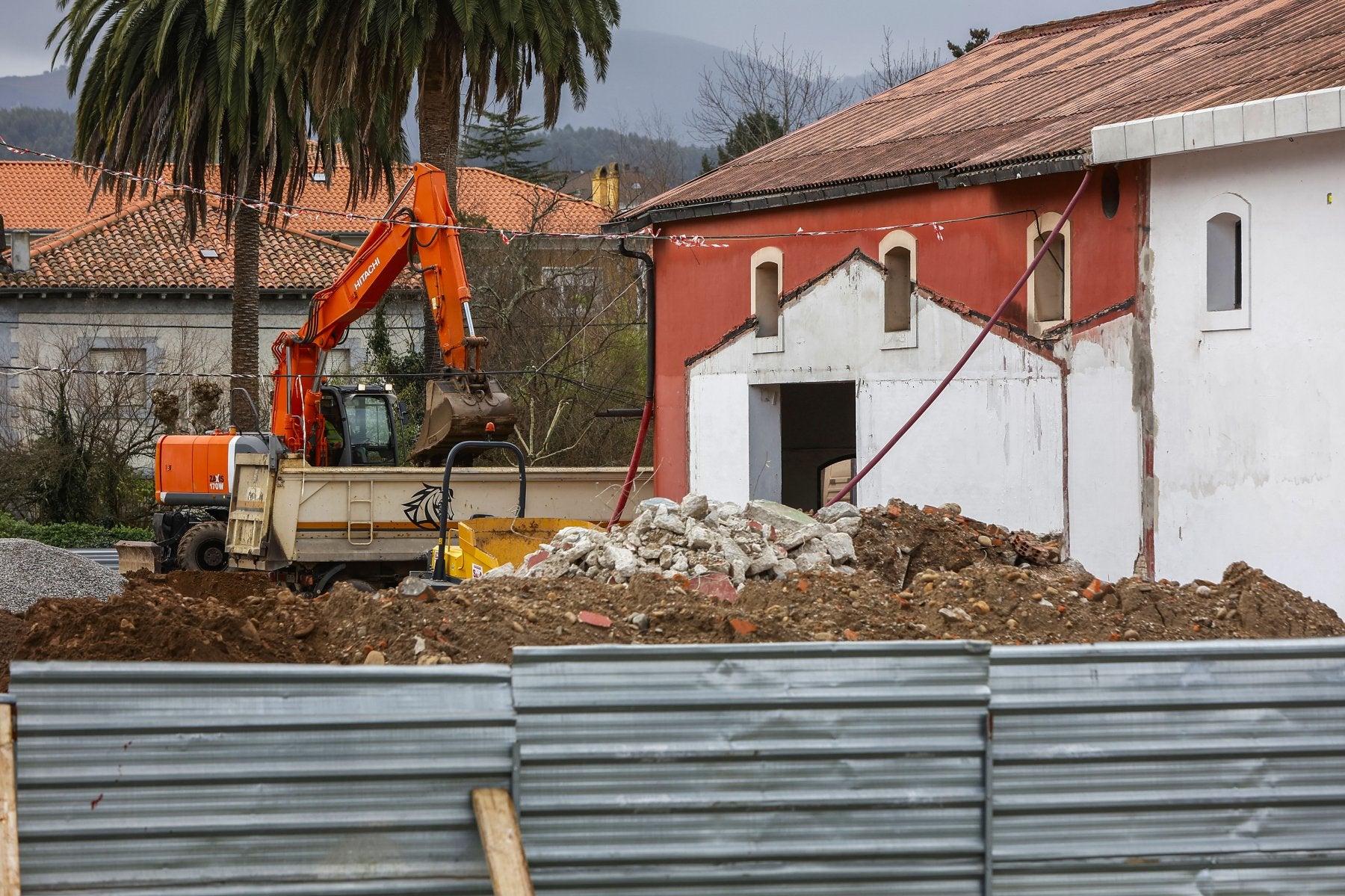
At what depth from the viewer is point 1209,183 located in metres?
12.1

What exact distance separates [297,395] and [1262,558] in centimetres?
1296

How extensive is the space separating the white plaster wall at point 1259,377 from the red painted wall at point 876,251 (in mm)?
676

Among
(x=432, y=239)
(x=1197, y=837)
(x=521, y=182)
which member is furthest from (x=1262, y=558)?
(x=521, y=182)

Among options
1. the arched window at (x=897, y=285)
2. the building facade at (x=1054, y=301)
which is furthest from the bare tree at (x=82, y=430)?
the arched window at (x=897, y=285)

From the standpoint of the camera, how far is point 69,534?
98.5 ft

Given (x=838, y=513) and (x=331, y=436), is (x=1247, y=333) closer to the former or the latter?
(x=838, y=513)

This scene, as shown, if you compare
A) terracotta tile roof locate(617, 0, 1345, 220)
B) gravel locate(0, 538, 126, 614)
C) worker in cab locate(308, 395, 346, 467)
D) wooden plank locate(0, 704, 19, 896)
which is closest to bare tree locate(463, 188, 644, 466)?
worker in cab locate(308, 395, 346, 467)

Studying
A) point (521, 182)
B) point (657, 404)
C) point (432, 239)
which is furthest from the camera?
point (521, 182)

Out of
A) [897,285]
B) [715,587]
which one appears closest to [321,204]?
[897,285]

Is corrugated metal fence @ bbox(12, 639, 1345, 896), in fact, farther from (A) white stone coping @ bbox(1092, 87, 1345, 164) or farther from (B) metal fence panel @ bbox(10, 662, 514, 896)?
(A) white stone coping @ bbox(1092, 87, 1345, 164)

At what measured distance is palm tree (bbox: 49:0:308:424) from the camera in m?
27.9

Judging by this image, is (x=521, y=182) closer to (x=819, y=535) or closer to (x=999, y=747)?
(x=819, y=535)

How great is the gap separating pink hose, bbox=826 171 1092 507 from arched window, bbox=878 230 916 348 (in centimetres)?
98

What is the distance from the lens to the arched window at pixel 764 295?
17.8 meters
